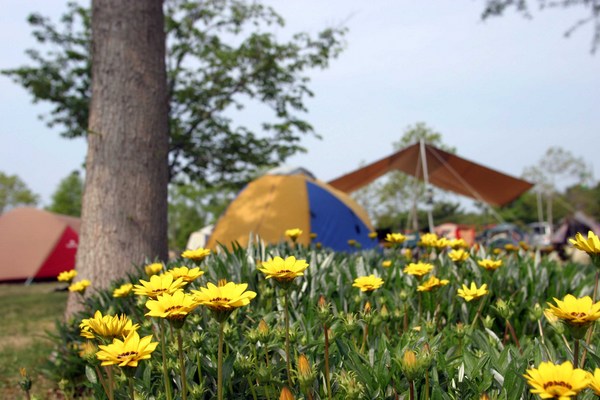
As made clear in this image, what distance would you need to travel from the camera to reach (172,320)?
108 cm

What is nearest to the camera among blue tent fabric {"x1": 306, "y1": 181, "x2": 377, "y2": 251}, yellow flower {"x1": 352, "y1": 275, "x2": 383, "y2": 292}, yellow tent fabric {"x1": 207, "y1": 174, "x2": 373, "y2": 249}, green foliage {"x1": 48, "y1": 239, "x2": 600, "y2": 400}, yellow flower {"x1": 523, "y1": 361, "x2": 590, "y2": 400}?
yellow flower {"x1": 523, "y1": 361, "x2": 590, "y2": 400}

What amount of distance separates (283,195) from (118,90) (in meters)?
Answer: 4.27

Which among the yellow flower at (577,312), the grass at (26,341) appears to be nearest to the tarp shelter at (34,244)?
the grass at (26,341)

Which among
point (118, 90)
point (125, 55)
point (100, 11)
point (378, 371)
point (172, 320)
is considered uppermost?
point (100, 11)

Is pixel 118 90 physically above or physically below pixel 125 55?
below

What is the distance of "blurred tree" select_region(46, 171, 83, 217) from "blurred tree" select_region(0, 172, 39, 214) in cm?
406

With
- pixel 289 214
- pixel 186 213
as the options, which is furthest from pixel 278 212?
pixel 186 213

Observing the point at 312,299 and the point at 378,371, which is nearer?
the point at 378,371

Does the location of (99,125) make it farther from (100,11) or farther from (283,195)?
(283,195)

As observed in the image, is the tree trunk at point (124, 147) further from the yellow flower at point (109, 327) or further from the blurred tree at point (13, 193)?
the blurred tree at point (13, 193)

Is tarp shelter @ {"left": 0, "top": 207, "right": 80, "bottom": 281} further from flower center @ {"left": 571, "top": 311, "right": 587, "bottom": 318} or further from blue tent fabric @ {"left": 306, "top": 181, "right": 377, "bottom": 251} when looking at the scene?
flower center @ {"left": 571, "top": 311, "right": 587, "bottom": 318}

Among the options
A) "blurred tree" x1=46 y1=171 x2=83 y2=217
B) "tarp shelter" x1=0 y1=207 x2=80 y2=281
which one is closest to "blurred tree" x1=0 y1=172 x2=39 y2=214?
"blurred tree" x1=46 y1=171 x2=83 y2=217

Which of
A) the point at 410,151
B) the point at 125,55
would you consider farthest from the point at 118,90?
the point at 410,151

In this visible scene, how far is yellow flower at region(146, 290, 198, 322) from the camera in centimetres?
105
